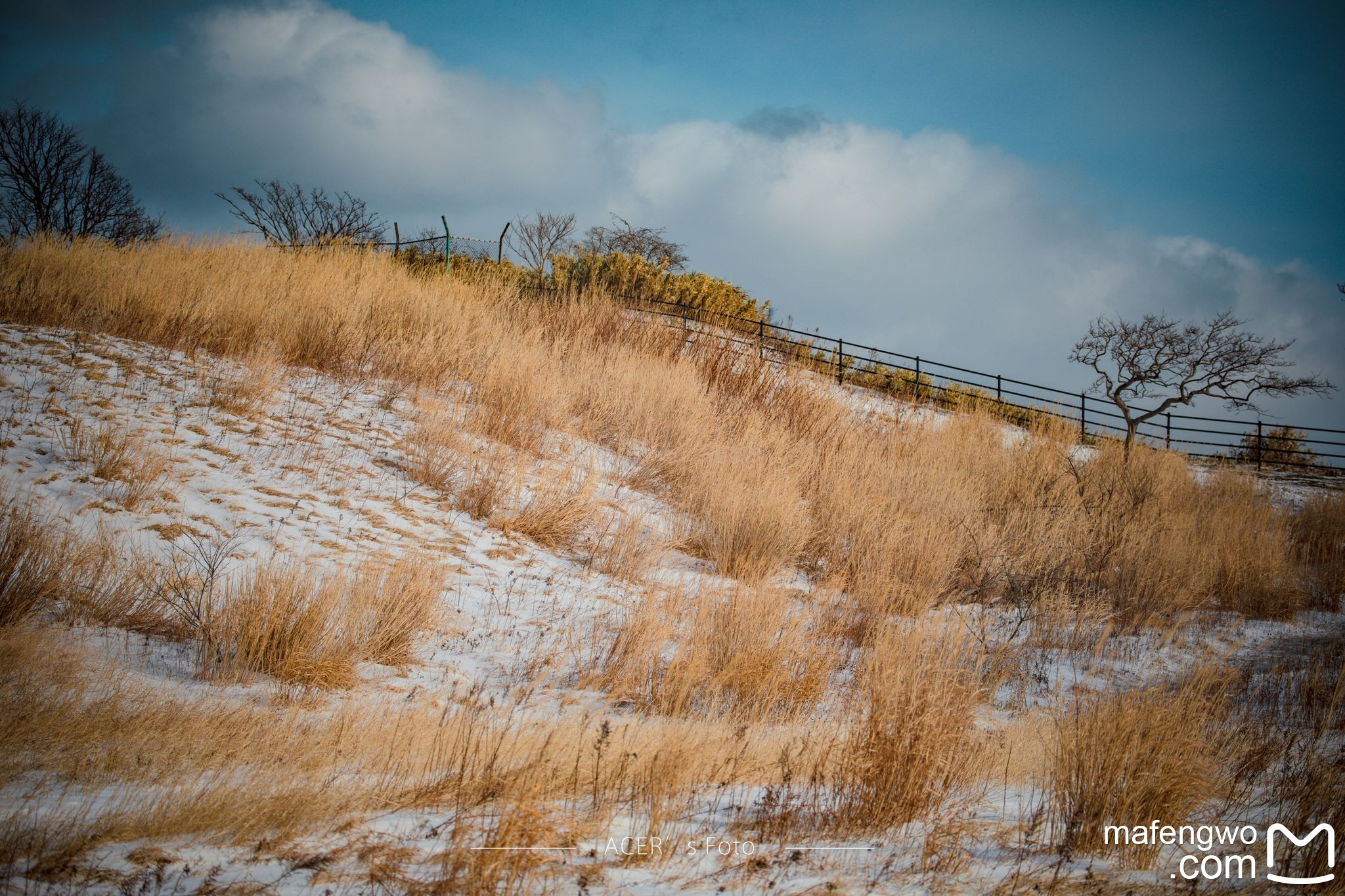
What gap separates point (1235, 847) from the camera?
7.88 feet

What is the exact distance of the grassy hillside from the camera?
2.33m

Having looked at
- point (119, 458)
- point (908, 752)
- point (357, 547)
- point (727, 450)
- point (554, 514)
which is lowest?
point (908, 752)

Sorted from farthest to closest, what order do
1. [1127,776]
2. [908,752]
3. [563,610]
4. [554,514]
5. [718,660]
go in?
[554,514] < [563,610] < [718,660] < [908,752] < [1127,776]

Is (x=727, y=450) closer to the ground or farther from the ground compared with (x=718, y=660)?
farther from the ground

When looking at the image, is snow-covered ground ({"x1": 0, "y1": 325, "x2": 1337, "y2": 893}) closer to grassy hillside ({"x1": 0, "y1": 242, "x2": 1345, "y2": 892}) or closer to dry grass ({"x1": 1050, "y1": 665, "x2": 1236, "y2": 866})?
grassy hillside ({"x1": 0, "y1": 242, "x2": 1345, "y2": 892})

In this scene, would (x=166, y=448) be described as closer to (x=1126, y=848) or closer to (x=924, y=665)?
(x=924, y=665)

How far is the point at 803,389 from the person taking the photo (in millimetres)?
10961

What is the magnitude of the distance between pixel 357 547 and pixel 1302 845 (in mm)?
5539

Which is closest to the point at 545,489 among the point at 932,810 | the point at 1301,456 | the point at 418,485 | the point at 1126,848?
the point at 418,485

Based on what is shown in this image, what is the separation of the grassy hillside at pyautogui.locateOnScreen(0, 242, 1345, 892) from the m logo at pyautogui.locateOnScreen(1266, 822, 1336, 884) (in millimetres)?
273

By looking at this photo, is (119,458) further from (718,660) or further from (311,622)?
(718,660)

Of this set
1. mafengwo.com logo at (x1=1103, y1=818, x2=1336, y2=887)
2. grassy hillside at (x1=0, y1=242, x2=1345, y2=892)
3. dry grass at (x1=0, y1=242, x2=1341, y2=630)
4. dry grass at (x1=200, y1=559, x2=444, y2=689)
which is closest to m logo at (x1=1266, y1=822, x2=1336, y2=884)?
mafengwo.com logo at (x1=1103, y1=818, x2=1336, y2=887)

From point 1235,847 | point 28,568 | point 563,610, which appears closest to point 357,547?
point 563,610

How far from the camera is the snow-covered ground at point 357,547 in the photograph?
2115mm
